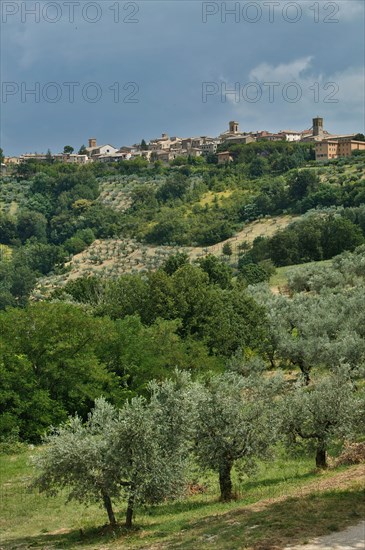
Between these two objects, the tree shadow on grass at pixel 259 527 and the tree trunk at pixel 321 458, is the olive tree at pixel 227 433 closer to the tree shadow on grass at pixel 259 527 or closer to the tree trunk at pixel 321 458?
the tree shadow on grass at pixel 259 527

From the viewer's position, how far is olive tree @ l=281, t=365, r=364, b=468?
2167 centimetres

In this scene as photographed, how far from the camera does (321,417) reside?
21719mm

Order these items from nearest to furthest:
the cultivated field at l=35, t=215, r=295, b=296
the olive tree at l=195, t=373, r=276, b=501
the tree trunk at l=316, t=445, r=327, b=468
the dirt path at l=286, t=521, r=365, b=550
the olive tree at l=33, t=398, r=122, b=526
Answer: the dirt path at l=286, t=521, r=365, b=550 → the olive tree at l=33, t=398, r=122, b=526 → the olive tree at l=195, t=373, r=276, b=501 → the tree trunk at l=316, t=445, r=327, b=468 → the cultivated field at l=35, t=215, r=295, b=296

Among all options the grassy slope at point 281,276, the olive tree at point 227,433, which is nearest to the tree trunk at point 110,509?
the olive tree at point 227,433

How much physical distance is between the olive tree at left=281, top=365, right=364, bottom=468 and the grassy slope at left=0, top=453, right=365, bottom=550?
3.49 feet

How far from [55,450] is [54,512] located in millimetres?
5252

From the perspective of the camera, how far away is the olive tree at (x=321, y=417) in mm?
21672

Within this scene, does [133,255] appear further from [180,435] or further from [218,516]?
[218,516]

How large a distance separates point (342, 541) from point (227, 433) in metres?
6.91

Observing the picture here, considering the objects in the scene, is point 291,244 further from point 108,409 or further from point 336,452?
point 108,409

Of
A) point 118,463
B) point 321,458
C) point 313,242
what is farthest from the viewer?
point 313,242

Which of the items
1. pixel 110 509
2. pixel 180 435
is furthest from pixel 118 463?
pixel 180 435

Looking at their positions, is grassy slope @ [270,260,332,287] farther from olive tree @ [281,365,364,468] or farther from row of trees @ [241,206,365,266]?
olive tree @ [281,365,364,468]

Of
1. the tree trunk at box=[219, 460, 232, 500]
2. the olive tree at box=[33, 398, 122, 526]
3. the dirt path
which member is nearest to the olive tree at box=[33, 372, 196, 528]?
the olive tree at box=[33, 398, 122, 526]
